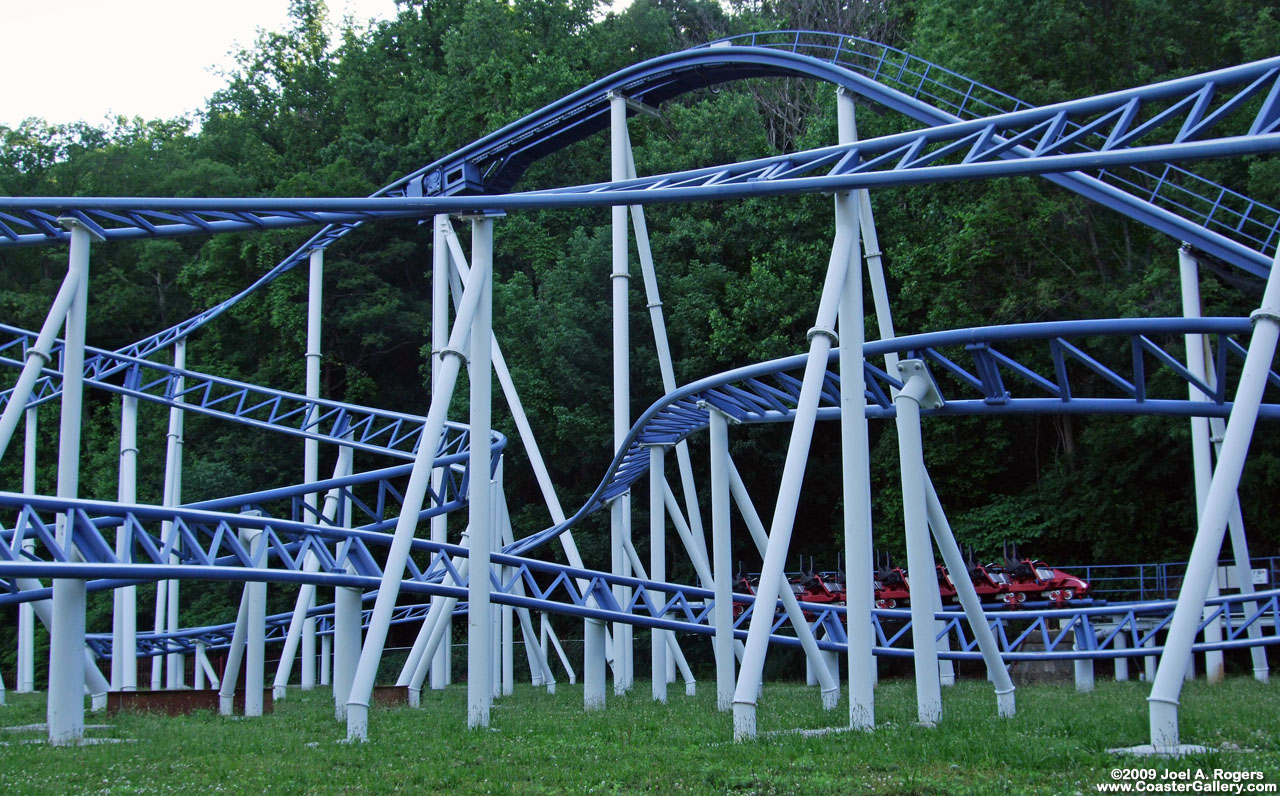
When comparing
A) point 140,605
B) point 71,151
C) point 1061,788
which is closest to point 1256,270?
point 1061,788

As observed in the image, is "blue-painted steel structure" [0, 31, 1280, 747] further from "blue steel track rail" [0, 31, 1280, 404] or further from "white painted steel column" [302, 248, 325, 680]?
"white painted steel column" [302, 248, 325, 680]

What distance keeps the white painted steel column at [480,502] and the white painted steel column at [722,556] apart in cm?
Answer: 252

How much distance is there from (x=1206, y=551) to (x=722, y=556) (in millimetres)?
6055

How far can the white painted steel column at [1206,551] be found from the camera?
844cm

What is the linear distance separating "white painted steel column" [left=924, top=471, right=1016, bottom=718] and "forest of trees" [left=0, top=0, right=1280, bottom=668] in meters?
9.16

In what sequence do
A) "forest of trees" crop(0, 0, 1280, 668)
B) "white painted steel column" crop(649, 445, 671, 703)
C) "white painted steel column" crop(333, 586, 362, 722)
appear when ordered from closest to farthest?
"white painted steel column" crop(333, 586, 362, 722) < "white painted steel column" crop(649, 445, 671, 703) < "forest of trees" crop(0, 0, 1280, 668)

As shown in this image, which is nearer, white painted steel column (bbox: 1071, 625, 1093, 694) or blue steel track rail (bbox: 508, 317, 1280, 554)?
blue steel track rail (bbox: 508, 317, 1280, 554)

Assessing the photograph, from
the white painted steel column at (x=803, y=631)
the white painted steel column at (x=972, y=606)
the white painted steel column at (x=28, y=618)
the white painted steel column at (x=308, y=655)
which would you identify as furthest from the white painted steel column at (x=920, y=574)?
the white painted steel column at (x=28, y=618)

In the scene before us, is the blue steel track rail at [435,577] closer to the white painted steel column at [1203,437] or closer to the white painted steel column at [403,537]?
the white painted steel column at [1203,437]

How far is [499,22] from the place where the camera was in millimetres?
41000

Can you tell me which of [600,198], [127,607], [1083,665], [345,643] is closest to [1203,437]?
[1083,665]

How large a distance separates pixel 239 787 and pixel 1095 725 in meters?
6.31

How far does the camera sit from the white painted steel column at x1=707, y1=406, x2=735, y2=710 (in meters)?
13.6

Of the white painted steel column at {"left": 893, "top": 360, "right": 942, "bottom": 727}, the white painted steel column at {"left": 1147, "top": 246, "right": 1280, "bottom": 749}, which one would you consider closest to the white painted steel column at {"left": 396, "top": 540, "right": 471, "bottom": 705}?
the white painted steel column at {"left": 893, "top": 360, "right": 942, "bottom": 727}
